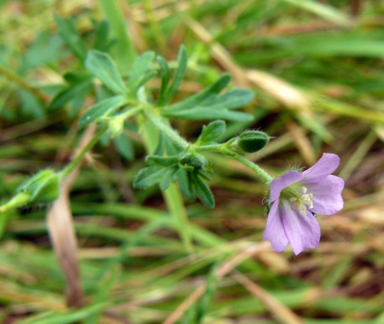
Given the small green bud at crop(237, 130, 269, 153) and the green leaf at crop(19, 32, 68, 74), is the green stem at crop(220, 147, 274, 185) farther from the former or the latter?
the green leaf at crop(19, 32, 68, 74)

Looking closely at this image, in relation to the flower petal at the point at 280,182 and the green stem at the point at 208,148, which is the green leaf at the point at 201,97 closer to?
the green stem at the point at 208,148

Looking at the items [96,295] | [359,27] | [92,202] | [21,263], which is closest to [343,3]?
[359,27]

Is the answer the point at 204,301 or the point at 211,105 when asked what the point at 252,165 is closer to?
the point at 211,105

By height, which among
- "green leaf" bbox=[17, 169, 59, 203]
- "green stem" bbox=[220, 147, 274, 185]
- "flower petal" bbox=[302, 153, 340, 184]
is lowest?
"flower petal" bbox=[302, 153, 340, 184]

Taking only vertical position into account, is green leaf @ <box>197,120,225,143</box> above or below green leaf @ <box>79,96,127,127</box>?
below

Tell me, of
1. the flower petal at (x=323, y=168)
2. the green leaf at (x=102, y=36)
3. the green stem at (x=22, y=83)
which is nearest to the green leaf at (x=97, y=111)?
the green leaf at (x=102, y=36)

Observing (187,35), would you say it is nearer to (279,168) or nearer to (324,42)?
(324,42)

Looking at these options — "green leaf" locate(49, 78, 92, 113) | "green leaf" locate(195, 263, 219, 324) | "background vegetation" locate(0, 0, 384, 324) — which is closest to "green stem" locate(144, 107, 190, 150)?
"green leaf" locate(49, 78, 92, 113)
